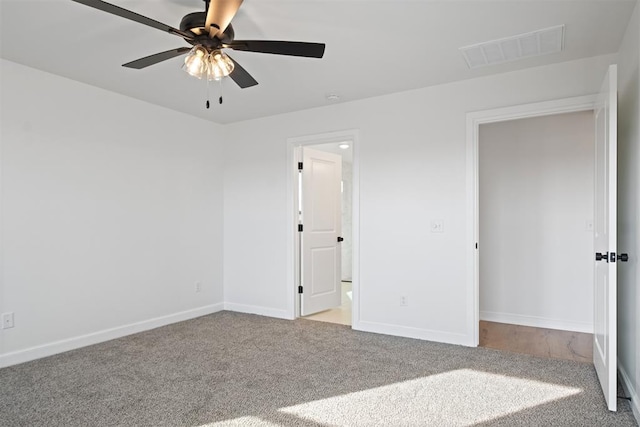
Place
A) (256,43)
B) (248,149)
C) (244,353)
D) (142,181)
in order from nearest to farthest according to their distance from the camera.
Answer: (256,43), (244,353), (142,181), (248,149)

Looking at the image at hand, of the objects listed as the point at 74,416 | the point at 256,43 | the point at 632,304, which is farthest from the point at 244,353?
the point at 632,304

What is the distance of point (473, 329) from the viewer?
3562 mm

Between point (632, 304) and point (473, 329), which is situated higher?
point (632, 304)

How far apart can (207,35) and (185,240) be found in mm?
2925

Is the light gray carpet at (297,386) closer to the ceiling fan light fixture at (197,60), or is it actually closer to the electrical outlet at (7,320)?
the electrical outlet at (7,320)

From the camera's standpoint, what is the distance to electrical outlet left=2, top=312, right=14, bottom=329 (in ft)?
10.1

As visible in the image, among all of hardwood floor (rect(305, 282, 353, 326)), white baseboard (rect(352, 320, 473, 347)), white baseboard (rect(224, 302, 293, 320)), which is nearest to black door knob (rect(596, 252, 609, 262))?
white baseboard (rect(352, 320, 473, 347))

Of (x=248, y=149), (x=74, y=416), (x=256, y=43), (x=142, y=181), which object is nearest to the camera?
(x=256, y=43)

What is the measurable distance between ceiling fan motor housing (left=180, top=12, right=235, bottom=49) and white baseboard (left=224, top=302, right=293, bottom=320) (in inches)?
125

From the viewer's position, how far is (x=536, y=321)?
4.37m

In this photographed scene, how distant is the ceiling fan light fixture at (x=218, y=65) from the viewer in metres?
2.24

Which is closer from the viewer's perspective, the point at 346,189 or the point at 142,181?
the point at 142,181

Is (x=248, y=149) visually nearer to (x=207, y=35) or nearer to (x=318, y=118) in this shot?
(x=318, y=118)

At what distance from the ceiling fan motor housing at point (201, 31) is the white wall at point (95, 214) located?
76.9 inches
